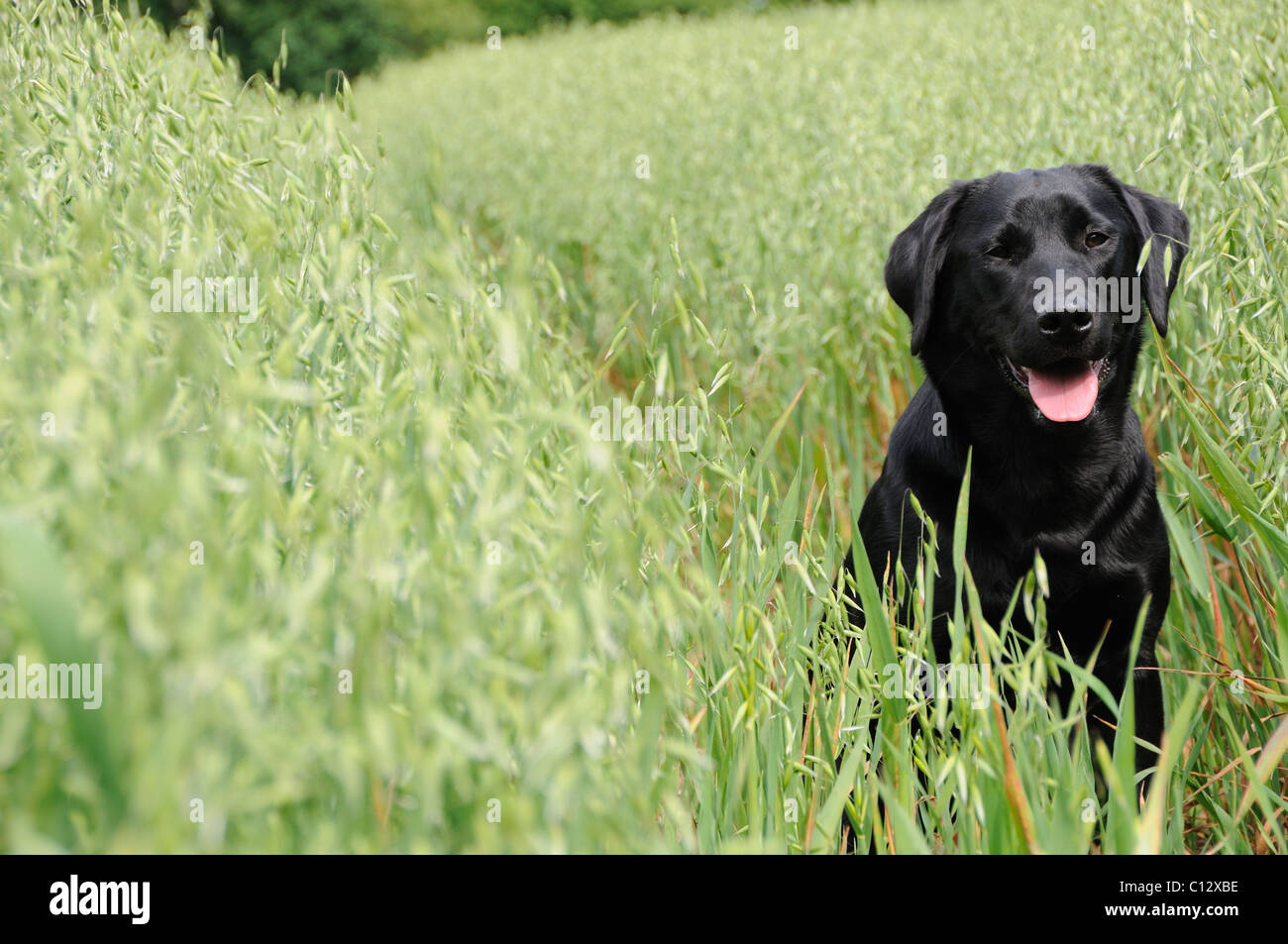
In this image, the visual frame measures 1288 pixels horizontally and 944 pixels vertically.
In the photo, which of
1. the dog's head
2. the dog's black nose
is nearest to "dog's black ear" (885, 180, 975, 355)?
the dog's head

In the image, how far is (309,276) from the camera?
1.87 m

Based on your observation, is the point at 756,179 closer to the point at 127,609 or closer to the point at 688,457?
the point at 688,457

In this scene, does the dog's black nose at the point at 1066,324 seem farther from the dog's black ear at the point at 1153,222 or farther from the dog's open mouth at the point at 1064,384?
the dog's black ear at the point at 1153,222

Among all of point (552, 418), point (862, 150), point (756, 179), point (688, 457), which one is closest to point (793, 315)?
point (862, 150)

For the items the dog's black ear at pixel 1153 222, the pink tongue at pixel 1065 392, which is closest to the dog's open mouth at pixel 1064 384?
the pink tongue at pixel 1065 392

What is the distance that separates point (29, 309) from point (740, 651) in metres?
1.29

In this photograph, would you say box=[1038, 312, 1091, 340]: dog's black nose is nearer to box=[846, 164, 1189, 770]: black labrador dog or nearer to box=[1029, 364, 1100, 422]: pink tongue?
box=[846, 164, 1189, 770]: black labrador dog

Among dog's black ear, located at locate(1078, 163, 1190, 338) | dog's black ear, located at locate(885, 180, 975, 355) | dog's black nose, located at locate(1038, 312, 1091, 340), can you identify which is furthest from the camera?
dog's black ear, located at locate(885, 180, 975, 355)

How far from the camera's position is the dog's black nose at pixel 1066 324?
249 cm

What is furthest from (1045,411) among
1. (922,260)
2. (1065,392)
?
(922,260)

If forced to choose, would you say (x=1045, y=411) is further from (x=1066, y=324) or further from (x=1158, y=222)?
(x=1158, y=222)

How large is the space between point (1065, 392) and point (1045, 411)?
85mm

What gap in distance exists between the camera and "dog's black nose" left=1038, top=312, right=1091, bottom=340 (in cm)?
249

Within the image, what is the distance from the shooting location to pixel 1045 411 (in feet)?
8.52
